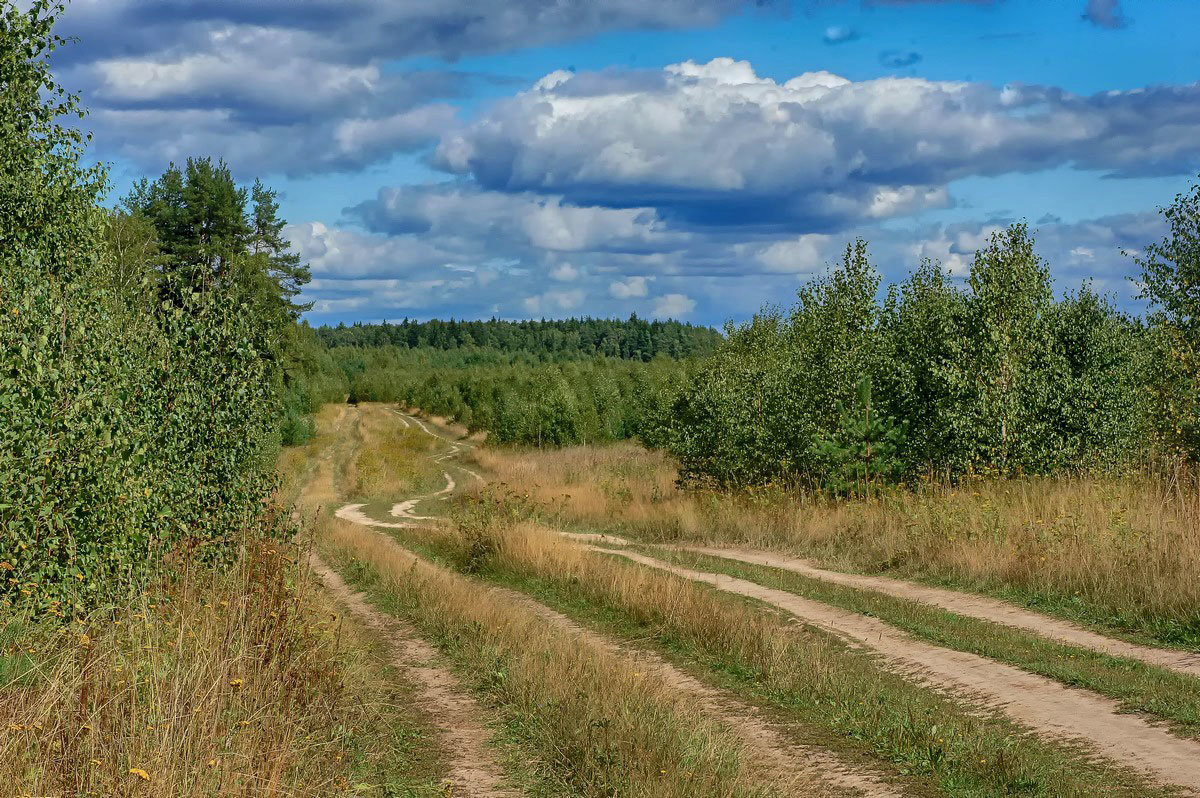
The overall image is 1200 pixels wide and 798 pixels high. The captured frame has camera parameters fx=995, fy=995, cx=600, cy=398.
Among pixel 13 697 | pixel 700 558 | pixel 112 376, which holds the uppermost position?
pixel 112 376

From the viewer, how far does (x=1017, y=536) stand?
16078 mm

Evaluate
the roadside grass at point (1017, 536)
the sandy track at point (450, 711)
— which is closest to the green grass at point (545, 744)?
the sandy track at point (450, 711)

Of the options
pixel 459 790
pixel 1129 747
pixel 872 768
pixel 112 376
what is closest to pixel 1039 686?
pixel 1129 747

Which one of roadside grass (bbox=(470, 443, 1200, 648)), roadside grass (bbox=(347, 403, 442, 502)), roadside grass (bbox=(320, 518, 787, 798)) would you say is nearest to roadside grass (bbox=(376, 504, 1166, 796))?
roadside grass (bbox=(320, 518, 787, 798))

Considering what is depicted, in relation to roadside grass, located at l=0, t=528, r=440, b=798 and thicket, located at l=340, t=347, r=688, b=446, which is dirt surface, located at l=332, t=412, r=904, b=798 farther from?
thicket, located at l=340, t=347, r=688, b=446

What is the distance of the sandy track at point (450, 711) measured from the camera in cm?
765

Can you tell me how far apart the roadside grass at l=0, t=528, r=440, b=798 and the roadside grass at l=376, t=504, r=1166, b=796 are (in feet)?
11.4

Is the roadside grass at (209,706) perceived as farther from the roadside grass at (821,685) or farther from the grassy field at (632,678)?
the roadside grass at (821,685)

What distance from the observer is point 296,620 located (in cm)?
920

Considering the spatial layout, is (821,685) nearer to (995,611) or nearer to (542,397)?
(995,611)

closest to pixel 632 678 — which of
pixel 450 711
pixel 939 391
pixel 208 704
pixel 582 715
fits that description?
pixel 582 715

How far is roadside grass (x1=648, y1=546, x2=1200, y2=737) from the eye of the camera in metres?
8.97

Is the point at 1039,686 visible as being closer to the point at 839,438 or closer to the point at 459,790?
the point at 459,790

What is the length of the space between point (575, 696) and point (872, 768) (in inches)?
104
